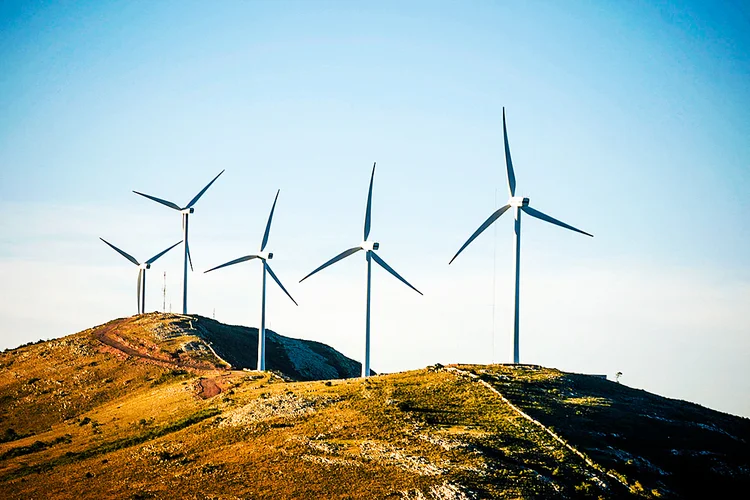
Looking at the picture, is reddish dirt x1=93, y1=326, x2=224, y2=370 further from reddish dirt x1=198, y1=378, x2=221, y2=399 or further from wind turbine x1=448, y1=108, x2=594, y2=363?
wind turbine x1=448, y1=108, x2=594, y2=363

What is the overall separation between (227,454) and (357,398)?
23.3 metres

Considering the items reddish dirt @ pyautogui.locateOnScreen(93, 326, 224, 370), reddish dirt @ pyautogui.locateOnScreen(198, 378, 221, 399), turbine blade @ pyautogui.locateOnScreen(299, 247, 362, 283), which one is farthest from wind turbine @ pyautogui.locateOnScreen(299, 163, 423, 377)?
reddish dirt @ pyautogui.locateOnScreen(93, 326, 224, 370)

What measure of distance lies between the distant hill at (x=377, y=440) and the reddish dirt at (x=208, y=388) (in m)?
0.33

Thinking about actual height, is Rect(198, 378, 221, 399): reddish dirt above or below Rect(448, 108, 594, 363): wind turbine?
below

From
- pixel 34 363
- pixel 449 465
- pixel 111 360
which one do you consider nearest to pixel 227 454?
pixel 449 465

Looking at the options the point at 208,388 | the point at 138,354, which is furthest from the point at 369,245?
the point at 138,354

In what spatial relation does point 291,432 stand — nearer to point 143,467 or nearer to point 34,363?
point 143,467

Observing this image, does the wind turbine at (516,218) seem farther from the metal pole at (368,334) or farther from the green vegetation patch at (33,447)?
the green vegetation patch at (33,447)

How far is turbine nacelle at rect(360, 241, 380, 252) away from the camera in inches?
5615

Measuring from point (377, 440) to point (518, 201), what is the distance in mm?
47091

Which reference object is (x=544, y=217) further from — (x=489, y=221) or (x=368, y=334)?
(x=368, y=334)

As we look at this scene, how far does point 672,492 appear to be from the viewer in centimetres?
9775

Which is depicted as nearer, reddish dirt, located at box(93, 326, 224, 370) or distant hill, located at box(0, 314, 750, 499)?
distant hill, located at box(0, 314, 750, 499)

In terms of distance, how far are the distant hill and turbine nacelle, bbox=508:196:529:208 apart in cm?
2657
